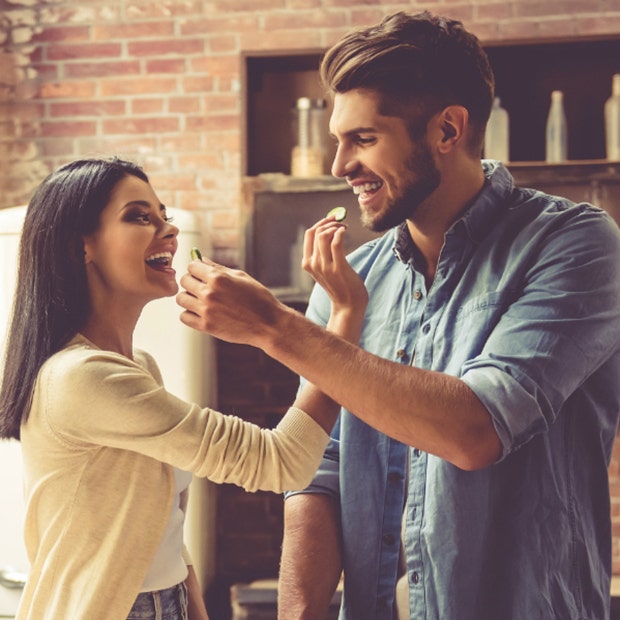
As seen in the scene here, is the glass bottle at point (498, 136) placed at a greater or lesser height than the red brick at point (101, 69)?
lesser

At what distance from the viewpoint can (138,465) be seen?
131 centimetres

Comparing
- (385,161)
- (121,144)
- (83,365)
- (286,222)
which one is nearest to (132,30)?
(121,144)

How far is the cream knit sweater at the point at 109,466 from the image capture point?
125 centimetres

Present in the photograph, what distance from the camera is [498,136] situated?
322cm

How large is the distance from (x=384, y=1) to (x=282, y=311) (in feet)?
8.36

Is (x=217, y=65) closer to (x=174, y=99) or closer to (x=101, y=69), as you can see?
(x=174, y=99)

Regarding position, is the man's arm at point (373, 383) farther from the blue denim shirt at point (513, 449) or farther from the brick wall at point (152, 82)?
the brick wall at point (152, 82)

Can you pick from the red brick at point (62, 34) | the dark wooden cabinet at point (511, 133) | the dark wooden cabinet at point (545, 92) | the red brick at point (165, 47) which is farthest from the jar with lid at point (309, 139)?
the red brick at point (62, 34)

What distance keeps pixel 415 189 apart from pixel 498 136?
189 centimetres

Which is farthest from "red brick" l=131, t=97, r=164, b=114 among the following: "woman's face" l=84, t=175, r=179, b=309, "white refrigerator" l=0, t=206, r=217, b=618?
"woman's face" l=84, t=175, r=179, b=309

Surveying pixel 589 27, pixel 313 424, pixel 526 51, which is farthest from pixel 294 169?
pixel 313 424

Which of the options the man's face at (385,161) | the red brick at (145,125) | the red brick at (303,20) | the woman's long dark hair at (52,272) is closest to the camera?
the woman's long dark hair at (52,272)

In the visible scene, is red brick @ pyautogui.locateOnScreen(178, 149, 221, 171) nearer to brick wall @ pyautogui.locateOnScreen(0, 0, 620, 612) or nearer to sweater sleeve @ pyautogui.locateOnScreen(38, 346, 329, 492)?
brick wall @ pyautogui.locateOnScreen(0, 0, 620, 612)

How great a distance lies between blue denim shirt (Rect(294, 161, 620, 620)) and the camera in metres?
1.22
